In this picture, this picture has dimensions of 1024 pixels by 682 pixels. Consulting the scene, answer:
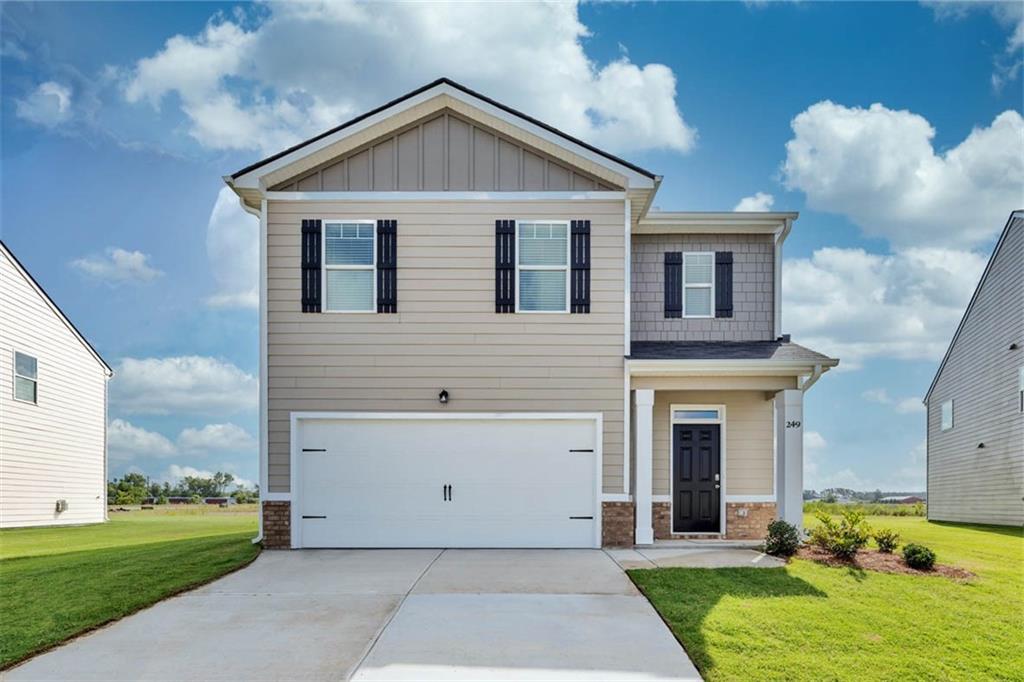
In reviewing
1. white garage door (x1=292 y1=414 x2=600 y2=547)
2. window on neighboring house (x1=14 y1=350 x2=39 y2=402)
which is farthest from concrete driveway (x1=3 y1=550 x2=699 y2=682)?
window on neighboring house (x1=14 y1=350 x2=39 y2=402)

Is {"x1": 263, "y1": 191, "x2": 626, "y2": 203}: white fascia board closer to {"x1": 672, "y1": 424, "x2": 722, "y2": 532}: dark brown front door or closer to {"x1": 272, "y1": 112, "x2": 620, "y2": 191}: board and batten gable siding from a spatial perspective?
{"x1": 272, "y1": 112, "x2": 620, "y2": 191}: board and batten gable siding

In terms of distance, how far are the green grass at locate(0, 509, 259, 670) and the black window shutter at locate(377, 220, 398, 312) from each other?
429 cm

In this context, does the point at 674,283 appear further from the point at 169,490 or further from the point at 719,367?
the point at 169,490

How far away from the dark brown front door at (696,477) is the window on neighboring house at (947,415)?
12.4 m

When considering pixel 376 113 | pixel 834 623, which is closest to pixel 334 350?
pixel 376 113

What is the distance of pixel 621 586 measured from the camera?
868 centimetres

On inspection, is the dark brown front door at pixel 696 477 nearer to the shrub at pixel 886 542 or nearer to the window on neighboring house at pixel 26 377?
the shrub at pixel 886 542

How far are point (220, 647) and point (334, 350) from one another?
234 inches

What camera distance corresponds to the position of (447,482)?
11805 millimetres

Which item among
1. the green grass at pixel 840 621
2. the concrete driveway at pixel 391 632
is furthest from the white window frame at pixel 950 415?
the concrete driveway at pixel 391 632

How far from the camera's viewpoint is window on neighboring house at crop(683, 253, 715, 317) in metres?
13.5

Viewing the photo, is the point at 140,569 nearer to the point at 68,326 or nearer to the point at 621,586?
the point at 621,586

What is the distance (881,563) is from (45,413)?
61.8 ft

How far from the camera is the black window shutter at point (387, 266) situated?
11836mm
